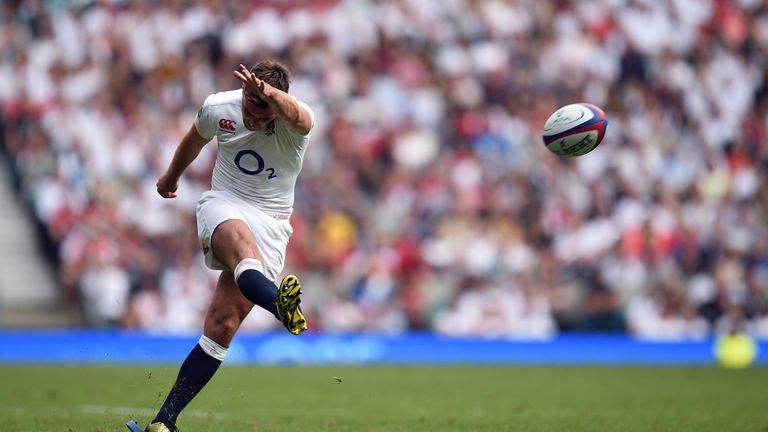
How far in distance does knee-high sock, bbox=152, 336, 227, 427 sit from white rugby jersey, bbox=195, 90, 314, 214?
97cm

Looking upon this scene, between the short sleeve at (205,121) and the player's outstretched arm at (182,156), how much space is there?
2.4 inches

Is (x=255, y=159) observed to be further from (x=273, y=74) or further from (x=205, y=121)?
(x=273, y=74)

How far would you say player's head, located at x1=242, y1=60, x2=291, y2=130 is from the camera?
7047 mm

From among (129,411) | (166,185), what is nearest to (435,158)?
(129,411)

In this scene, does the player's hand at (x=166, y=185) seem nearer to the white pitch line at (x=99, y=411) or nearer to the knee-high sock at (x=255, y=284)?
the knee-high sock at (x=255, y=284)

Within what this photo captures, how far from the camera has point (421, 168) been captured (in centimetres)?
2000

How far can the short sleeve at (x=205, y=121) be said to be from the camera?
7297 millimetres

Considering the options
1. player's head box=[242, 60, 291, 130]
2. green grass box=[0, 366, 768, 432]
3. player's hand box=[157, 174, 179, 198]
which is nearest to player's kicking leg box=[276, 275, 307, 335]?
player's head box=[242, 60, 291, 130]

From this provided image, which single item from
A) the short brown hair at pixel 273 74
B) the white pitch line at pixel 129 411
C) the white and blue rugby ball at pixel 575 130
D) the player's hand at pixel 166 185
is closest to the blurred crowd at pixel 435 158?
the white pitch line at pixel 129 411

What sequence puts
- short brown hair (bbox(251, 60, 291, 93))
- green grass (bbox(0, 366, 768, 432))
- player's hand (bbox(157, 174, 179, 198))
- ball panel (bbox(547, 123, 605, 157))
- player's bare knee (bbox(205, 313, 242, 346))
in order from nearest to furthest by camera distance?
short brown hair (bbox(251, 60, 291, 93)), player's bare knee (bbox(205, 313, 242, 346)), player's hand (bbox(157, 174, 179, 198)), ball panel (bbox(547, 123, 605, 157)), green grass (bbox(0, 366, 768, 432))

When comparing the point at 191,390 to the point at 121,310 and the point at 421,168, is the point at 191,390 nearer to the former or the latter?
the point at 121,310

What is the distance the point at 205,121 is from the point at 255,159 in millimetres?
401

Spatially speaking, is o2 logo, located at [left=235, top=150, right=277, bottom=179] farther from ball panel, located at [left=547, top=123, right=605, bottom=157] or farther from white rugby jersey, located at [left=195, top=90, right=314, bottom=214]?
ball panel, located at [left=547, top=123, right=605, bottom=157]

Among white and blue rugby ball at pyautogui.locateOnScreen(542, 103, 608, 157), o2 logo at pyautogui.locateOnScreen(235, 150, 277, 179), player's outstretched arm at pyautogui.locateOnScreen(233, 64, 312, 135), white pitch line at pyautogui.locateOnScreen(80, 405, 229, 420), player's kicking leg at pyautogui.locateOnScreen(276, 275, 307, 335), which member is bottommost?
white pitch line at pyautogui.locateOnScreen(80, 405, 229, 420)
